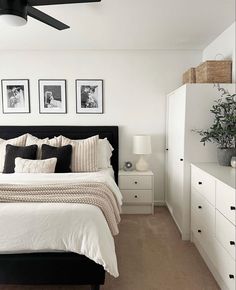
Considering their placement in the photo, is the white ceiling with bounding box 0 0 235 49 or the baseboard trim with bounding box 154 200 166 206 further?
the baseboard trim with bounding box 154 200 166 206

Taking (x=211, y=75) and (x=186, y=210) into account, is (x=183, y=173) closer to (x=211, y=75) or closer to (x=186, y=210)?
(x=186, y=210)

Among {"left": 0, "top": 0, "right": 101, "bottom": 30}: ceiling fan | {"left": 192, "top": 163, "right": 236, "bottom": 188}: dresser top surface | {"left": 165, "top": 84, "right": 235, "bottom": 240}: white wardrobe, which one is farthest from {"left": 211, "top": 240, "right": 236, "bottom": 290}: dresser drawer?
{"left": 0, "top": 0, "right": 101, "bottom": 30}: ceiling fan

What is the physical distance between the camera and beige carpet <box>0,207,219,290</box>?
1963 mm

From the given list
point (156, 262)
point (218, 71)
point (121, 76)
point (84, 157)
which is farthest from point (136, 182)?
point (218, 71)

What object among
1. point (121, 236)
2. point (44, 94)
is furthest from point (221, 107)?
point (44, 94)

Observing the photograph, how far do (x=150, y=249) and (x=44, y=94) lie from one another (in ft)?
8.51

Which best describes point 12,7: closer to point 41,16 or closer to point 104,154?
point 41,16

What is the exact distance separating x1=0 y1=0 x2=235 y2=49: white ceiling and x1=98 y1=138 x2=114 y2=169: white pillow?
133 centimetres

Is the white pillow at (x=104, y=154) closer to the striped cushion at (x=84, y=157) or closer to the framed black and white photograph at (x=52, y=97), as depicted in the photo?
the striped cushion at (x=84, y=157)

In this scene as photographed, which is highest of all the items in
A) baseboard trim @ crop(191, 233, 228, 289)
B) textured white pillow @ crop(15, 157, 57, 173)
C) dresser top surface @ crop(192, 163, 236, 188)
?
dresser top surface @ crop(192, 163, 236, 188)

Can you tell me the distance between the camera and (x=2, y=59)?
370 cm

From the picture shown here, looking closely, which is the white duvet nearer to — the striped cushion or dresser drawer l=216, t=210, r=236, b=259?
dresser drawer l=216, t=210, r=236, b=259

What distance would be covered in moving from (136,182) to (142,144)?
53 cm

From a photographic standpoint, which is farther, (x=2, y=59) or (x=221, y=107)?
(x=2, y=59)
